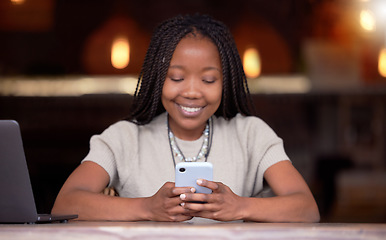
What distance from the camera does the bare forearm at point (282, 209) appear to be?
1401 millimetres

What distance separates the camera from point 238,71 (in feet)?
5.90

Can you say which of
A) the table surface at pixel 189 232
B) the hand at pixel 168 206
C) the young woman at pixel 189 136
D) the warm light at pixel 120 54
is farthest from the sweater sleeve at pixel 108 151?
the warm light at pixel 120 54

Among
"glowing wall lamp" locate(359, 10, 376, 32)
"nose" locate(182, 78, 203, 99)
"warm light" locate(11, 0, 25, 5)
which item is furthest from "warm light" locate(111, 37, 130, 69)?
"nose" locate(182, 78, 203, 99)

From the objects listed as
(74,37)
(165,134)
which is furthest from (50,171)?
(165,134)

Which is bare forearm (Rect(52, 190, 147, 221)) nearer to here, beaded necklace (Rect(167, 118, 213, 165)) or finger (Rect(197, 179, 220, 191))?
finger (Rect(197, 179, 220, 191))

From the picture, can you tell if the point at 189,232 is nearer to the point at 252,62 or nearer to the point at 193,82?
the point at 193,82

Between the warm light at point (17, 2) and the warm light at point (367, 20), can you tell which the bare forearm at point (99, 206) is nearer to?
the warm light at point (17, 2)

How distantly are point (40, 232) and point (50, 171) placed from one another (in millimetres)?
4488

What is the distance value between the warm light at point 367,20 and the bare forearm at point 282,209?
439 cm

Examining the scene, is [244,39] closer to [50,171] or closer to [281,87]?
[281,87]

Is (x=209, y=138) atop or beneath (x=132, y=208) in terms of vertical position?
atop

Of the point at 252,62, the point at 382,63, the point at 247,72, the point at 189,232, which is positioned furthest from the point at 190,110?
the point at 382,63

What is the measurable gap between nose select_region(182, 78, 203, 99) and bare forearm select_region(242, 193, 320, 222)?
408 millimetres

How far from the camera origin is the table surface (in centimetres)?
92
